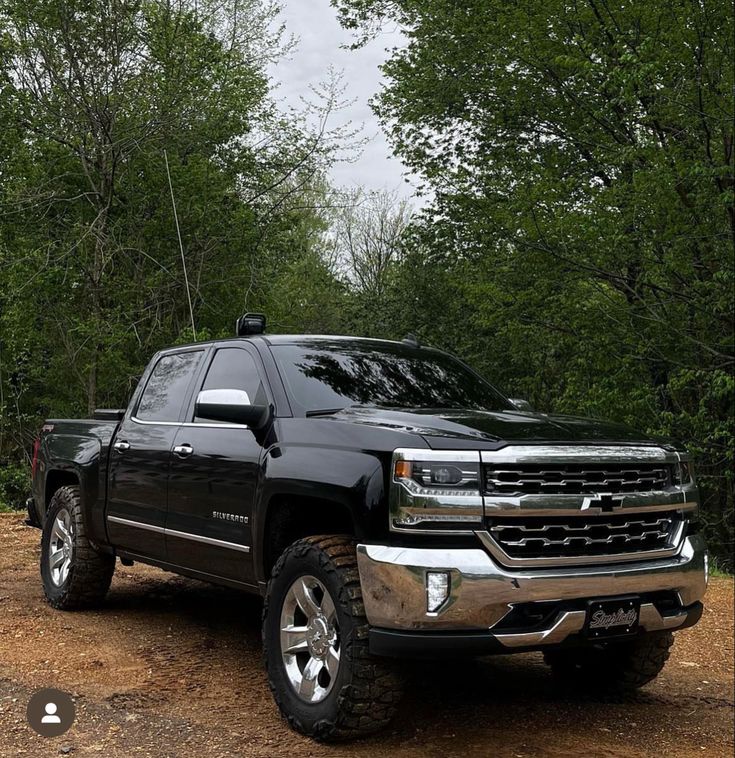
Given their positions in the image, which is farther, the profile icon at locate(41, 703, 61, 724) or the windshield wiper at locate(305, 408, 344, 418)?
the windshield wiper at locate(305, 408, 344, 418)

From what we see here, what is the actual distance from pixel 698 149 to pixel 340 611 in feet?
36.1

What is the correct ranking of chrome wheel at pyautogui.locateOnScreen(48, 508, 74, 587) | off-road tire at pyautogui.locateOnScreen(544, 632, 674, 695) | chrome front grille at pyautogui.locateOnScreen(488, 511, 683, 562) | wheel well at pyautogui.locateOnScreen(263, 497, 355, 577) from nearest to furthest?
1. chrome front grille at pyautogui.locateOnScreen(488, 511, 683, 562)
2. wheel well at pyautogui.locateOnScreen(263, 497, 355, 577)
3. off-road tire at pyautogui.locateOnScreen(544, 632, 674, 695)
4. chrome wheel at pyautogui.locateOnScreen(48, 508, 74, 587)

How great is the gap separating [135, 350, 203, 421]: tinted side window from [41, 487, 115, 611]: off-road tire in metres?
0.96

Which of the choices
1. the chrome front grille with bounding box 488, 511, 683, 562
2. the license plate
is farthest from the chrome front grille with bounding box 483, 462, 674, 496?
the license plate

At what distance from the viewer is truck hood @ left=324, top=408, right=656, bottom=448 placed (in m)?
4.05

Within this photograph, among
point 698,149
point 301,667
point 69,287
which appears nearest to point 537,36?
point 698,149

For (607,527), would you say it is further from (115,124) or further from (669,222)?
(115,124)

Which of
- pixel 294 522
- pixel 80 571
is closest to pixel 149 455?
pixel 80 571

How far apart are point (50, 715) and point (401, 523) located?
210 centimetres

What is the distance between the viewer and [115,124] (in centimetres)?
1546

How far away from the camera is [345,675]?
3.96m

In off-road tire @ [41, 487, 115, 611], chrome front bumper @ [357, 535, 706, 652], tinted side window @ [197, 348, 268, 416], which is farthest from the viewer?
off-road tire @ [41, 487, 115, 611]

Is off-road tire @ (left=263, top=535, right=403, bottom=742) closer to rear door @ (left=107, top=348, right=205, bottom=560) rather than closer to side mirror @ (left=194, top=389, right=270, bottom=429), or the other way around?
side mirror @ (left=194, top=389, right=270, bottom=429)

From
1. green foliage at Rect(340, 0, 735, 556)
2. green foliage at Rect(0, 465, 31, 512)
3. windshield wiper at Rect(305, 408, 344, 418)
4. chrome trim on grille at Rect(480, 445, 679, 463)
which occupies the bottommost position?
green foliage at Rect(0, 465, 31, 512)
